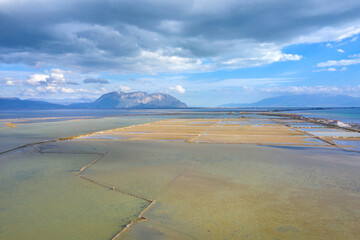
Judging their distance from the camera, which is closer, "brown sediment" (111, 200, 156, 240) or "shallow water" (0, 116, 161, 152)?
"brown sediment" (111, 200, 156, 240)

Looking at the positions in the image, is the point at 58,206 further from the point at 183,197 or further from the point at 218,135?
the point at 218,135

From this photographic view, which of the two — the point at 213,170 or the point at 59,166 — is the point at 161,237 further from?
the point at 59,166

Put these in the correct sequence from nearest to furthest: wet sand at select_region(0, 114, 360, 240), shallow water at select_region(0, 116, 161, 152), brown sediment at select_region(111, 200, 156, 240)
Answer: brown sediment at select_region(111, 200, 156, 240)
wet sand at select_region(0, 114, 360, 240)
shallow water at select_region(0, 116, 161, 152)

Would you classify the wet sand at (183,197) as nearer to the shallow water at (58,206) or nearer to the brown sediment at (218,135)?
the shallow water at (58,206)

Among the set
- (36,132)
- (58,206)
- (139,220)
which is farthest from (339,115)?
Result: (58,206)

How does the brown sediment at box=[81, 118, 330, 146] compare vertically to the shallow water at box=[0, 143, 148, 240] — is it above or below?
above

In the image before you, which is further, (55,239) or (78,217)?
(78,217)

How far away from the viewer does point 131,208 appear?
261 inches

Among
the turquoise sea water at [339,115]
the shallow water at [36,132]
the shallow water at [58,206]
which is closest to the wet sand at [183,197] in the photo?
the shallow water at [58,206]

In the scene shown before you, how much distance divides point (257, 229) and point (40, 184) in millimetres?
7779

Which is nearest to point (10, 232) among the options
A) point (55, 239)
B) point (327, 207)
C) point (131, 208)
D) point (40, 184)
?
point (55, 239)

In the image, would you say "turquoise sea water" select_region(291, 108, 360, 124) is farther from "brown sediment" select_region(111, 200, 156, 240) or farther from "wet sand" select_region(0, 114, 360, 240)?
"brown sediment" select_region(111, 200, 156, 240)

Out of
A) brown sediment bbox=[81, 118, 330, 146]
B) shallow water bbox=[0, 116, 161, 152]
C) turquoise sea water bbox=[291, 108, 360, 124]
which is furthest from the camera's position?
turquoise sea water bbox=[291, 108, 360, 124]

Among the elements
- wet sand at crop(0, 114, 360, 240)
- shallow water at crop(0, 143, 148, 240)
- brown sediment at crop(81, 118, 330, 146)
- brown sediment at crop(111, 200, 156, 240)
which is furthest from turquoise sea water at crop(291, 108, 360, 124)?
shallow water at crop(0, 143, 148, 240)
